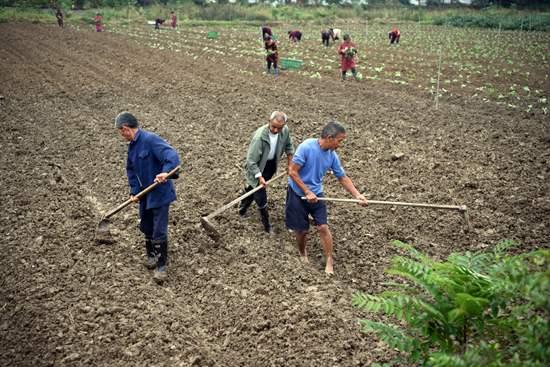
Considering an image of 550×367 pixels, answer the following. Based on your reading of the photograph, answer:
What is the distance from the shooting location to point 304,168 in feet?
18.0

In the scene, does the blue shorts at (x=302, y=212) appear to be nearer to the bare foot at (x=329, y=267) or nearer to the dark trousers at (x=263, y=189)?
the bare foot at (x=329, y=267)

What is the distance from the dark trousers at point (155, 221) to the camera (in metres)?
5.44

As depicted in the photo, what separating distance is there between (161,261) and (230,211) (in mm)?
1686

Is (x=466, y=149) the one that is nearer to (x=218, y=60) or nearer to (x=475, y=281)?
(x=475, y=281)

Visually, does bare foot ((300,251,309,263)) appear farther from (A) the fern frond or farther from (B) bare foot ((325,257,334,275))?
(A) the fern frond

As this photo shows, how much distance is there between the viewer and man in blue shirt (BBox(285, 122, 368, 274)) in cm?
529

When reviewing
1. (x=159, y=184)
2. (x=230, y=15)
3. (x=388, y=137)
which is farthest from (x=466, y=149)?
(x=230, y=15)

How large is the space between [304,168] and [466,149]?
194 inches

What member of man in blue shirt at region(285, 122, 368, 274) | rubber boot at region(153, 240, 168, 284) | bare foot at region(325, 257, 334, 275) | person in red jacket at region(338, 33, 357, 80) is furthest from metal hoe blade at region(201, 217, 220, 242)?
person in red jacket at region(338, 33, 357, 80)

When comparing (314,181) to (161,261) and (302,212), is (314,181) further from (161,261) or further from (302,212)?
(161,261)

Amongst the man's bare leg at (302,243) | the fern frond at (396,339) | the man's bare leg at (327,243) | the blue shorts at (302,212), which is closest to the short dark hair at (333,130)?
the blue shorts at (302,212)

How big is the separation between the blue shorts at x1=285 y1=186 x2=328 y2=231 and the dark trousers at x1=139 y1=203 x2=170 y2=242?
1382mm

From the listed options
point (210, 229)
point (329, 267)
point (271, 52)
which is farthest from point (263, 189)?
point (271, 52)

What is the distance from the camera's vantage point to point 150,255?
233 inches
